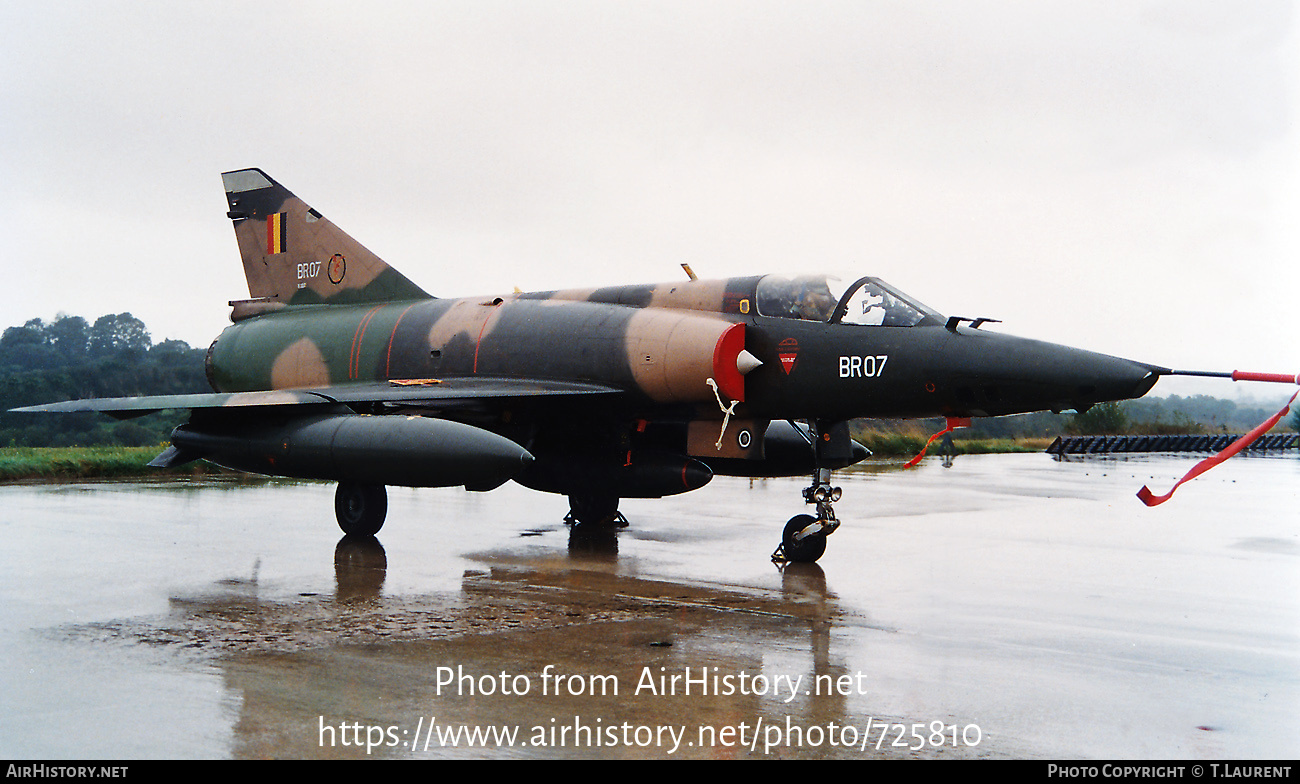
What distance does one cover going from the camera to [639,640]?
243 inches

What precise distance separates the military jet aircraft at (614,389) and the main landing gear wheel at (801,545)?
22 millimetres

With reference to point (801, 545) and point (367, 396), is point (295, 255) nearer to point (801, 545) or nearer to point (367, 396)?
point (367, 396)

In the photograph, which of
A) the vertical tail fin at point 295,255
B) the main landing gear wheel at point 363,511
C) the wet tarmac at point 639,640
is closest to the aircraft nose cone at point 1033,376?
the wet tarmac at point 639,640

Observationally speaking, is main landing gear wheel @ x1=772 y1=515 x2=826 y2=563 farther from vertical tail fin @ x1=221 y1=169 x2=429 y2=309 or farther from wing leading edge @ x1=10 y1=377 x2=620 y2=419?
vertical tail fin @ x1=221 y1=169 x2=429 y2=309

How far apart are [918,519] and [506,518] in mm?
5209

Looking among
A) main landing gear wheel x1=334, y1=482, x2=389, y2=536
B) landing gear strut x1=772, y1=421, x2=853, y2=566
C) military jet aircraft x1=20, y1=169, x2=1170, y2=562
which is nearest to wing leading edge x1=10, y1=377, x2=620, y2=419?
military jet aircraft x1=20, y1=169, x2=1170, y2=562

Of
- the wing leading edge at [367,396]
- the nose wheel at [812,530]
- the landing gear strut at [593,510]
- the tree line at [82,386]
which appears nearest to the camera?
the nose wheel at [812,530]

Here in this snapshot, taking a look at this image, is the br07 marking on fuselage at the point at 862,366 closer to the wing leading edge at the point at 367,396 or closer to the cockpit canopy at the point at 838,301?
the cockpit canopy at the point at 838,301

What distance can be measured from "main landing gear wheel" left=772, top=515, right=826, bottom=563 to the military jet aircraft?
0.07 ft

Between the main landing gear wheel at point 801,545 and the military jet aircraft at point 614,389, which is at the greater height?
the military jet aircraft at point 614,389

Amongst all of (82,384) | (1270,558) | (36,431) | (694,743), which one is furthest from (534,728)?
(82,384)

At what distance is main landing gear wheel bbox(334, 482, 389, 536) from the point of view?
10.9 meters

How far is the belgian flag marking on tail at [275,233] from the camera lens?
46.9 feet

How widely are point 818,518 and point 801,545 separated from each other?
0.94 feet
